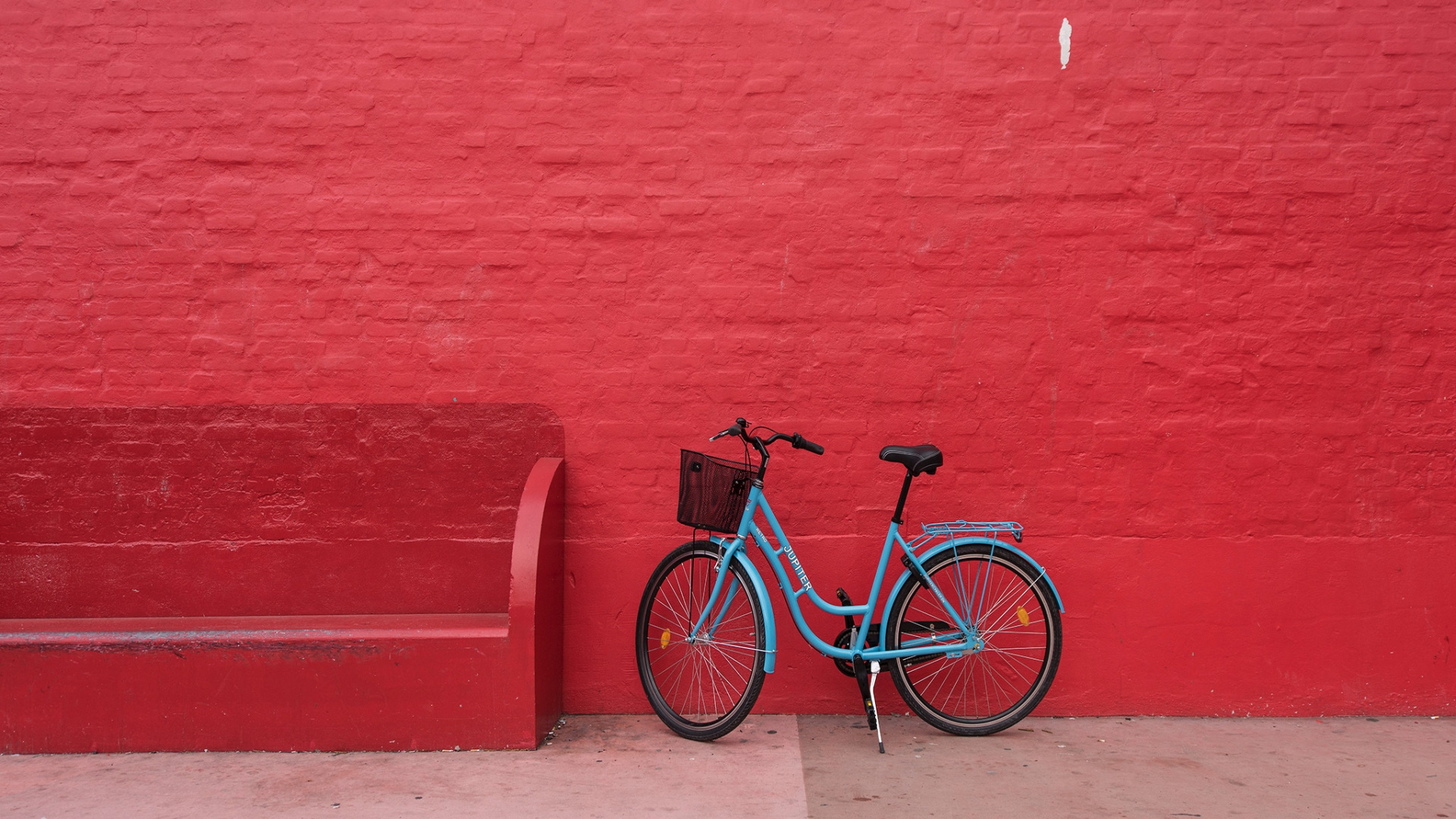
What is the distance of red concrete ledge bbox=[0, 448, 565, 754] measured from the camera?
428 centimetres

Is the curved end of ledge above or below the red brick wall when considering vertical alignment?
below

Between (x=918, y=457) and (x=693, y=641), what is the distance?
1257 millimetres

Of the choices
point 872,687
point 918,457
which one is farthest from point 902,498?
point 872,687

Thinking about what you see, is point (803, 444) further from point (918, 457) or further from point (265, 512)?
point (265, 512)

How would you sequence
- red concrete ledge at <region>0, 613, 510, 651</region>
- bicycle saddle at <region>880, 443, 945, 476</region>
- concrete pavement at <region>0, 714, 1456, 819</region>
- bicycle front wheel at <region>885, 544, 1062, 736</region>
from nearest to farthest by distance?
1. concrete pavement at <region>0, 714, 1456, 819</region>
2. red concrete ledge at <region>0, 613, 510, 651</region>
3. bicycle saddle at <region>880, 443, 945, 476</region>
4. bicycle front wheel at <region>885, 544, 1062, 736</region>

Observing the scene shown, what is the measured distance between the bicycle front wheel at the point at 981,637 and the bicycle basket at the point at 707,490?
0.85 metres

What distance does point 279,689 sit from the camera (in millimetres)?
4293

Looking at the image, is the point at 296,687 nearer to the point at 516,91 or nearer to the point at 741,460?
the point at 741,460

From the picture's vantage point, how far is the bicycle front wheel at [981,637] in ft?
14.7

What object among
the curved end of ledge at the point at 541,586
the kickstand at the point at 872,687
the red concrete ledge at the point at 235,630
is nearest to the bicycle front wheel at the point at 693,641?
the curved end of ledge at the point at 541,586

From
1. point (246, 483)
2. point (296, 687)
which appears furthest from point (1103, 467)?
point (246, 483)

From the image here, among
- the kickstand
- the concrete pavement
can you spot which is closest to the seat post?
the kickstand

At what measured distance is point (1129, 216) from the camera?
4891 mm

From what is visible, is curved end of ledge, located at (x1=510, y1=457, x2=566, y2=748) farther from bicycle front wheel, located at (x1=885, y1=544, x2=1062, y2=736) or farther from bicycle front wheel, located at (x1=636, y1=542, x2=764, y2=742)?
bicycle front wheel, located at (x1=885, y1=544, x2=1062, y2=736)
